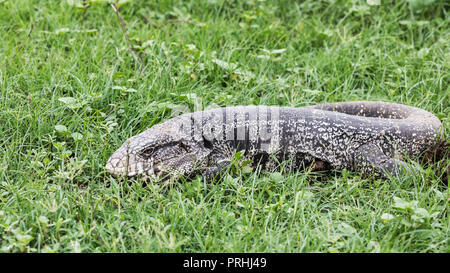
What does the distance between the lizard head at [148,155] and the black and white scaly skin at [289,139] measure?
1cm

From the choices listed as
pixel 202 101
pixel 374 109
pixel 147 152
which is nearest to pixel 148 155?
pixel 147 152

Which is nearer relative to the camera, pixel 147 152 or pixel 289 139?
pixel 147 152

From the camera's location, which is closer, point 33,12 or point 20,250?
point 20,250

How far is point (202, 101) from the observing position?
5.55m

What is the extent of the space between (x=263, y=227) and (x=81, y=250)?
4.43ft

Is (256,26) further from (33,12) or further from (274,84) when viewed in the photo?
(33,12)

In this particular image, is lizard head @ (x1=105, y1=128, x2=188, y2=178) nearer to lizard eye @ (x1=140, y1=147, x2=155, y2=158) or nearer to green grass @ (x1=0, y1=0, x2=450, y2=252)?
lizard eye @ (x1=140, y1=147, x2=155, y2=158)

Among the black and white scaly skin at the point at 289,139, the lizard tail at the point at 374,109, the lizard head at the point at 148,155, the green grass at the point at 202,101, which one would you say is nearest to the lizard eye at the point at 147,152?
the lizard head at the point at 148,155

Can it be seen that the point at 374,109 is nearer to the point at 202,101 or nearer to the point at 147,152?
the point at 202,101

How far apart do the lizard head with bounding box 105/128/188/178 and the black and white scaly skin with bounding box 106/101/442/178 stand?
0.01 meters

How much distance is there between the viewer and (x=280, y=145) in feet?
15.8

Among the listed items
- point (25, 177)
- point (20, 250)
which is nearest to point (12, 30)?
point (25, 177)

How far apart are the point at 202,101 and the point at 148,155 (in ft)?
4.36

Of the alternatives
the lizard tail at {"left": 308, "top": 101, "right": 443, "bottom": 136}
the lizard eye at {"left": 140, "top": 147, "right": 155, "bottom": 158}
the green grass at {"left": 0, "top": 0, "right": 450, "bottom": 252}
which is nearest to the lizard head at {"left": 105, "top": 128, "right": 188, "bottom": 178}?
the lizard eye at {"left": 140, "top": 147, "right": 155, "bottom": 158}
